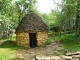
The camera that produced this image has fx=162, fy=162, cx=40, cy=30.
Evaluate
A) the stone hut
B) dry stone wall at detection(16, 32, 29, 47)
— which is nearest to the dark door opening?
the stone hut

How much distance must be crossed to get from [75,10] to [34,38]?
650 cm

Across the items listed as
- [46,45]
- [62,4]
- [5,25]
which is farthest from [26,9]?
[5,25]

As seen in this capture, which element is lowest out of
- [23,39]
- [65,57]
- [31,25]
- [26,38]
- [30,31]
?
[65,57]

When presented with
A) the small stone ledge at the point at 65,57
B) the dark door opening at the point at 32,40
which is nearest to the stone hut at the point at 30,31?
the dark door opening at the point at 32,40

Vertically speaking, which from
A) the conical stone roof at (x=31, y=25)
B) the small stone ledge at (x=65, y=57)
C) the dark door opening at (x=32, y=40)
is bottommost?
the small stone ledge at (x=65, y=57)

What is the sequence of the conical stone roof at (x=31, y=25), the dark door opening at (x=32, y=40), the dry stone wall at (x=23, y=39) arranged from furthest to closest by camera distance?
the dark door opening at (x=32, y=40) → the conical stone roof at (x=31, y=25) → the dry stone wall at (x=23, y=39)

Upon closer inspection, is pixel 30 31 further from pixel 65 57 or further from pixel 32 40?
pixel 65 57

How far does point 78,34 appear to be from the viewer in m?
22.5

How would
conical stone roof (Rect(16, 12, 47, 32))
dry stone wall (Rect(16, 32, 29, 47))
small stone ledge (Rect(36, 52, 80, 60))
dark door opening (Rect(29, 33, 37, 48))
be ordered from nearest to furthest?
small stone ledge (Rect(36, 52, 80, 60)) < dry stone wall (Rect(16, 32, 29, 47)) < conical stone roof (Rect(16, 12, 47, 32)) < dark door opening (Rect(29, 33, 37, 48))

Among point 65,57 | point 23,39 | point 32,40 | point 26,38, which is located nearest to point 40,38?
point 26,38

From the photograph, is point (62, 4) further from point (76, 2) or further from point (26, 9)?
point (26, 9)

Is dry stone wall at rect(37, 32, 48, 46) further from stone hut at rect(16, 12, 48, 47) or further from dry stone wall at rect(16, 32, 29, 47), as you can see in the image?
dry stone wall at rect(16, 32, 29, 47)

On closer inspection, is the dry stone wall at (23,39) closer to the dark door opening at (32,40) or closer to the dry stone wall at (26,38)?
the dry stone wall at (26,38)

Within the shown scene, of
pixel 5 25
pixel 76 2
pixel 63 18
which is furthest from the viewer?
pixel 63 18
